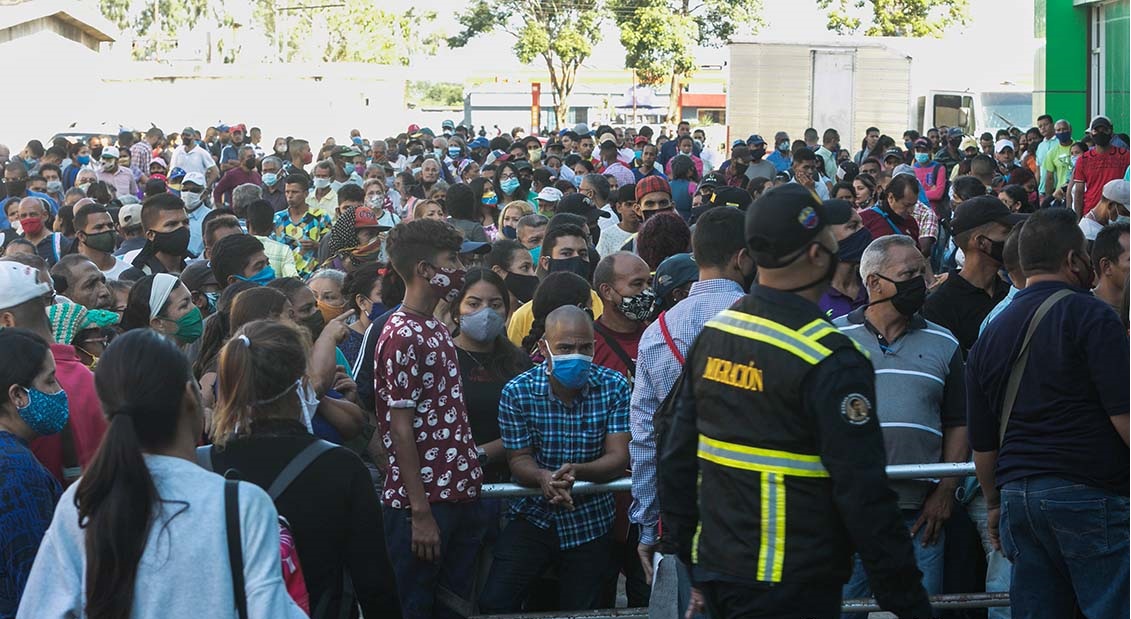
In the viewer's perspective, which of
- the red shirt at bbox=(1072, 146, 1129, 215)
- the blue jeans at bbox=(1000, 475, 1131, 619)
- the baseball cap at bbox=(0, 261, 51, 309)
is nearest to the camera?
the blue jeans at bbox=(1000, 475, 1131, 619)

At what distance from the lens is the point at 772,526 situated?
3600 mm

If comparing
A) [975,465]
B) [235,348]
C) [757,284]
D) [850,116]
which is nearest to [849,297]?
[975,465]

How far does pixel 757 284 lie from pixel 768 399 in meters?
0.35

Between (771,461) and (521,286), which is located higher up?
(521,286)

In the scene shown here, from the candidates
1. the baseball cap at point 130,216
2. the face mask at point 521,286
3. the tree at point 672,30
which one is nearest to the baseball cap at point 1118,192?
the face mask at point 521,286

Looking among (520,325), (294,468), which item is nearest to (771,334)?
(294,468)

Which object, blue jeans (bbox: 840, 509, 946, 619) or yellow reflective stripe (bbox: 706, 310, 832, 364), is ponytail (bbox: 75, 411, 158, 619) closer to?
yellow reflective stripe (bbox: 706, 310, 832, 364)

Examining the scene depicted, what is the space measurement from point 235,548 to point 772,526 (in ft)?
4.49

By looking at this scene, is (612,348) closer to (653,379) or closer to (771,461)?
(653,379)

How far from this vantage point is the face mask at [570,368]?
5574 millimetres

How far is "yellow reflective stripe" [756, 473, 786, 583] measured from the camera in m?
3.59

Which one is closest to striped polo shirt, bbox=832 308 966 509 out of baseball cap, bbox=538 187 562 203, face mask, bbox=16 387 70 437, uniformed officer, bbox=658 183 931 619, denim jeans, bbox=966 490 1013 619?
denim jeans, bbox=966 490 1013 619

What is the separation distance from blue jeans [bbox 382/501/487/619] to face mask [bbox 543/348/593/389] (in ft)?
1.97

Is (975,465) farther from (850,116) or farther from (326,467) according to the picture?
(850,116)
